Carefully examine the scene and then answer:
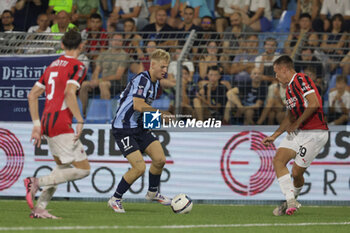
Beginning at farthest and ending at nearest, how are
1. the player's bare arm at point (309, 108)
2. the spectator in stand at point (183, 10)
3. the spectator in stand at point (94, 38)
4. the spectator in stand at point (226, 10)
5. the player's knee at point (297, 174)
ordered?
the spectator in stand at point (183, 10), the spectator in stand at point (226, 10), the spectator in stand at point (94, 38), the player's knee at point (297, 174), the player's bare arm at point (309, 108)

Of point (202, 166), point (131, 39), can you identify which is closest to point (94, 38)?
point (131, 39)

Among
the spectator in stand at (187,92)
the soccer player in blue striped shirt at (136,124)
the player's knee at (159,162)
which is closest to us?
the soccer player in blue striped shirt at (136,124)

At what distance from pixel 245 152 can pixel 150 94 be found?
2.56 meters

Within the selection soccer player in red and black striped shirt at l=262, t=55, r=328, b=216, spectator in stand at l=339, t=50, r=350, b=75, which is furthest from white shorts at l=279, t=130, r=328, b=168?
spectator in stand at l=339, t=50, r=350, b=75

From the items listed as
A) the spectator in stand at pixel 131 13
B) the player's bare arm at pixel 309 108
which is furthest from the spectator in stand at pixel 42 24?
the player's bare arm at pixel 309 108

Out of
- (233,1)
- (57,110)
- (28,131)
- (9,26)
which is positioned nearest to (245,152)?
(28,131)

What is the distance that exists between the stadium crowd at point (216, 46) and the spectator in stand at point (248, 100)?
0.02 m

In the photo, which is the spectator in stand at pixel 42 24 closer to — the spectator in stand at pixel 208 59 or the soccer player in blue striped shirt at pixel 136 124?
the spectator in stand at pixel 208 59

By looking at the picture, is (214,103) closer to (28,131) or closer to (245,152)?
(245,152)

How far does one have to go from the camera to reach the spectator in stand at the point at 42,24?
52.8ft

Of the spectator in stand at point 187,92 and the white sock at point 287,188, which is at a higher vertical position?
the spectator in stand at point 187,92

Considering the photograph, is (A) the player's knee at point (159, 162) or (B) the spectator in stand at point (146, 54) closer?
(A) the player's knee at point (159, 162)

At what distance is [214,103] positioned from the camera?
41.1 feet

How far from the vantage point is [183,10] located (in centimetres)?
1620
